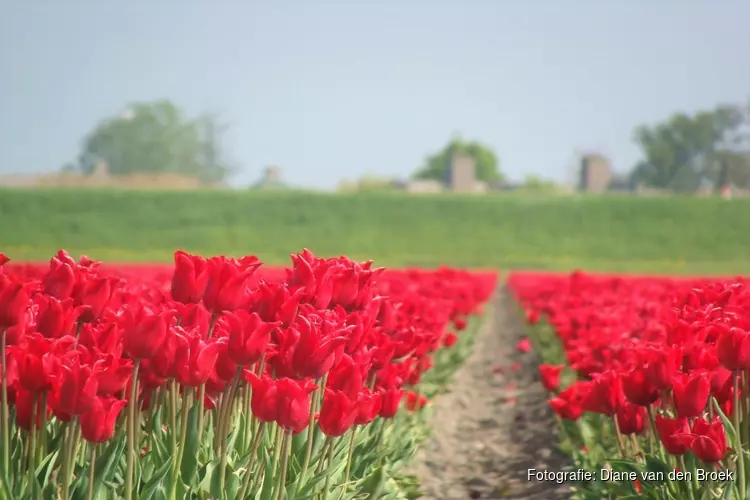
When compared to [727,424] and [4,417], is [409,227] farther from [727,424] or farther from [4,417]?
[4,417]

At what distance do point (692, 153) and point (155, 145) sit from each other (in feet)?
109

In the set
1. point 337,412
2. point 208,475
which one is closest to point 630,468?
point 337,412

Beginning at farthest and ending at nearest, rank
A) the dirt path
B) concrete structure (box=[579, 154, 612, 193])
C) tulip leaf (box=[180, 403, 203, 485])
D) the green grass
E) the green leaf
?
1. concrete structure (box=[579, 154, 612, 193])
2. the green grass
3. the dirt path
4. the green leaf
5. tulip leaf (box=[180, 403, 203, 485])

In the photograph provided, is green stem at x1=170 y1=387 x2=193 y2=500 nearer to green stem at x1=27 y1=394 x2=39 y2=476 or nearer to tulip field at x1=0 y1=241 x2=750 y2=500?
tulip field at x1=0 y1=241 x2=750 y2=500

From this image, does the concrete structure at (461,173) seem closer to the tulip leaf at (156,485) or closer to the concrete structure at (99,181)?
the concrete structure at (99,181)

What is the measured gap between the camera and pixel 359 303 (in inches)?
101

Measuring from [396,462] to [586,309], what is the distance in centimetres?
259

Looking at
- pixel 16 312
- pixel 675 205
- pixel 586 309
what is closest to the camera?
pixel 16 312

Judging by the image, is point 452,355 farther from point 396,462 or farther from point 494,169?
point 494,169

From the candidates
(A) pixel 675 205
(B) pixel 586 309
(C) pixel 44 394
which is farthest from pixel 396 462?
(A) pixel 675 205

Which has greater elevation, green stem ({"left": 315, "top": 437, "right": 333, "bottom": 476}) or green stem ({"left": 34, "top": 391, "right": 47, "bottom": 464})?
green stem ({"left": 34, "top": 391, "right": 47, "bottom": 464})

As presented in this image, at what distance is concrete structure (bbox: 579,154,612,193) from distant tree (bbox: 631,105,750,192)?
4.75 meters

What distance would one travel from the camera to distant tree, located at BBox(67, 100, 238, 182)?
51.4 m

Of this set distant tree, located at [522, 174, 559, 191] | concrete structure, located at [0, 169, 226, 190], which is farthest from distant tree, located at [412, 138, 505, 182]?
concrete structure, located at [0, 169, 226, 190]
